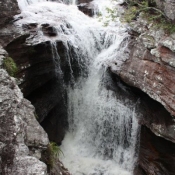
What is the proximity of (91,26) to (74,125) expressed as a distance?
4.76 metres

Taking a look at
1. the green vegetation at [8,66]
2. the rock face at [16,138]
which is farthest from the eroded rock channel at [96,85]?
the rock face at [16,138]

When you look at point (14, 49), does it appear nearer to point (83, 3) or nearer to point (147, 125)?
point (147, 125)

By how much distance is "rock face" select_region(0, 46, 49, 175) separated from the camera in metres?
3.52

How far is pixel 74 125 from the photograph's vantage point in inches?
461

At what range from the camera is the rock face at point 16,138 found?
352 cm

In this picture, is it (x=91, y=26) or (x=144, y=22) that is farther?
(x=91, y=26)

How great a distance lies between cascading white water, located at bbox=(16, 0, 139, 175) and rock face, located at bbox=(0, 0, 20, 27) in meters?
0.53

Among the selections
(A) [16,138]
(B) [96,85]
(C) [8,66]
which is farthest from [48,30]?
(A) [16,138]

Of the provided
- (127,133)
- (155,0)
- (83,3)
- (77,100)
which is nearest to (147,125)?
(127,133)

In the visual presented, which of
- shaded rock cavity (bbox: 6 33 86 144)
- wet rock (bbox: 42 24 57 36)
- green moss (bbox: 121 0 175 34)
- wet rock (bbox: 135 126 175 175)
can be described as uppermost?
green moss (bbox: 121 0 175 34)

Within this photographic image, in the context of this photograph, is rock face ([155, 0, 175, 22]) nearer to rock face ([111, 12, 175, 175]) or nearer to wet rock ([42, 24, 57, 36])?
rock face ([111, 12, 175, 175])

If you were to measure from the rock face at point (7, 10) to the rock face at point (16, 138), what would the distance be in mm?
5343

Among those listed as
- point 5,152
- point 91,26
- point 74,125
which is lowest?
point 74,125

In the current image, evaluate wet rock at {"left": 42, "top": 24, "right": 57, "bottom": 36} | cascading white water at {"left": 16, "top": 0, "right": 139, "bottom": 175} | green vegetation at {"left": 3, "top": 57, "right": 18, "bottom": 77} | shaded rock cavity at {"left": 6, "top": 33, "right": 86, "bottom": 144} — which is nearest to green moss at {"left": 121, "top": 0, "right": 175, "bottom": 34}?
cascading white water at {"left": 16, "top": 0, "right": 139, "bottom": 175}
